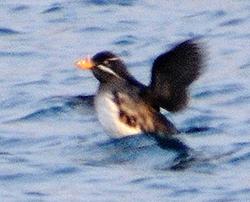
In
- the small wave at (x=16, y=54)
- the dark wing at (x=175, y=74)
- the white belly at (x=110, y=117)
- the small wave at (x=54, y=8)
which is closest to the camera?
the dark wing at (x=175, y=74)

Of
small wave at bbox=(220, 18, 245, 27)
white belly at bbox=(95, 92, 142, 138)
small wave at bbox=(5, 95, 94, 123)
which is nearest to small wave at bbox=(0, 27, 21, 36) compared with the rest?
small wave at bbox=(220, 18, 245, 27)

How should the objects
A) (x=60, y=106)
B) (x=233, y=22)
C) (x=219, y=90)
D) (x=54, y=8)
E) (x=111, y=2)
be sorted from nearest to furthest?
1. (x=60, y=106)
2. (x=219, y=90)
3. (x=233, y=22)
4. (x=54, y=8)
5. (x=111, y=2)

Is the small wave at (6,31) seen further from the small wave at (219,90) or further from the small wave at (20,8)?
the small wave at (219,90)

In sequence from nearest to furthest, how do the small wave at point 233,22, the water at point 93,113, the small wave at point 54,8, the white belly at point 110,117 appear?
the water at point 93,113, the white belly at point 110,117, the small wave at point 233,22, the small wave at point 54,8

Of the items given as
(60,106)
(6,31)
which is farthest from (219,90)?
(6,31)

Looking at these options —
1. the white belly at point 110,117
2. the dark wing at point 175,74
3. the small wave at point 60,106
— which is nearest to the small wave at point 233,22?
the small wave at point 60,106

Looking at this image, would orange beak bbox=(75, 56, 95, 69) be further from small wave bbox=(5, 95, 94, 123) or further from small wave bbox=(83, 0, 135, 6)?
small wave bbox=(83, 0, 135, 6)

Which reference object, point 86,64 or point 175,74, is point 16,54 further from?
point 175,74
